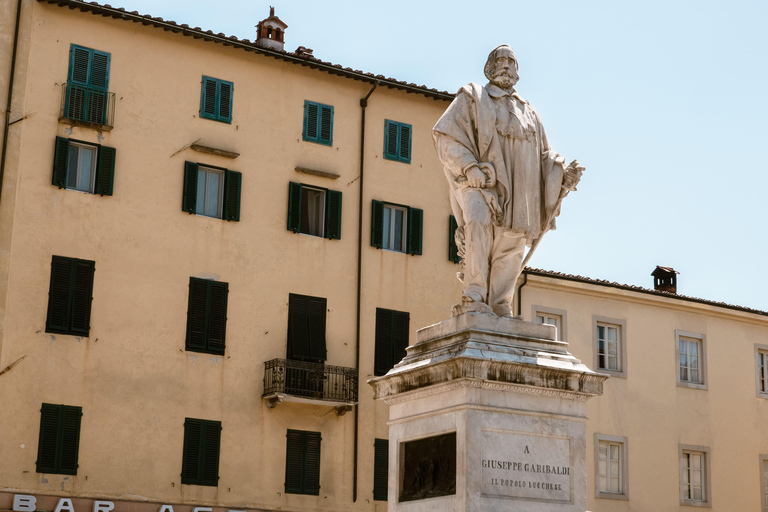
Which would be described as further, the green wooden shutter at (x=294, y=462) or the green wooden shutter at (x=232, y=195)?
the green wooden shutter at (x=232, y=195)

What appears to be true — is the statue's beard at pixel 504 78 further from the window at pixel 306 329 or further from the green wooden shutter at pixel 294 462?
the green wooden shutter at pixel 294 462

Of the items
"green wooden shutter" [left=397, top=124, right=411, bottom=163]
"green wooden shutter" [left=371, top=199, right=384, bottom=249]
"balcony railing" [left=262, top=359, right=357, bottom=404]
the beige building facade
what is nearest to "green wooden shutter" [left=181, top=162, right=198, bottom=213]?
the beige building facade

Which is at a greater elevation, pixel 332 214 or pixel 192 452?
pixel 332 214

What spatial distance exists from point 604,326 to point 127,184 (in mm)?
14139

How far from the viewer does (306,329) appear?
3138 cm

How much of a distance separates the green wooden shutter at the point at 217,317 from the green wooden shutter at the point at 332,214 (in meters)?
3.37

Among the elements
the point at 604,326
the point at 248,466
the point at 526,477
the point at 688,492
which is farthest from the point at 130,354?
the point at 526,477

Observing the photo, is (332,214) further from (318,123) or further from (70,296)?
(70,296)

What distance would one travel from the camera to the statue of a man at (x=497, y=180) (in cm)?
1215

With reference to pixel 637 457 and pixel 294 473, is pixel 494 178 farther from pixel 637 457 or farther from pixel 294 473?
pixel 637 457

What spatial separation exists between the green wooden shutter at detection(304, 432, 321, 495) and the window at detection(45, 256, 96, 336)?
602 centimetres

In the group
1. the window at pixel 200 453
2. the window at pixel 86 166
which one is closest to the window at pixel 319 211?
the window at pixel 86 166

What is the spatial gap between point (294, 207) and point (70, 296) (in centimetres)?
622

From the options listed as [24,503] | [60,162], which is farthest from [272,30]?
[24,503]
